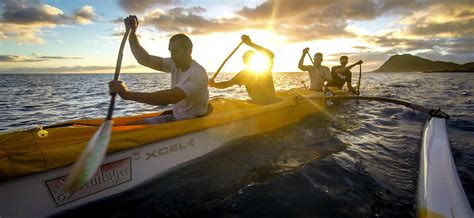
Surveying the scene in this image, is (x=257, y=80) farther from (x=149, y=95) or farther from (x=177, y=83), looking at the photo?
(x=149, y=95)

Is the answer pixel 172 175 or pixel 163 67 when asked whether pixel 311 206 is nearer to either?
pixel 172 175

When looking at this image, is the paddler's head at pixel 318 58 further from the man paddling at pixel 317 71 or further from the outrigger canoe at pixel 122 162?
the outrigger canoe at pixel 122 162

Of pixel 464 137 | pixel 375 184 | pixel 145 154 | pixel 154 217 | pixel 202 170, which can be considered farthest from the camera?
pixel 464 137

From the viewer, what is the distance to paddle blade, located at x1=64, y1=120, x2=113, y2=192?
261 centimetres

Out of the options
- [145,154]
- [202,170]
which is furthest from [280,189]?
[145,154]

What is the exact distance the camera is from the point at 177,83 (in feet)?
15.9

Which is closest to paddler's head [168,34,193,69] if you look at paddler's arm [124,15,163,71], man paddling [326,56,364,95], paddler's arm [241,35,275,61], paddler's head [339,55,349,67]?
paddler's arm [124,15,163,71]

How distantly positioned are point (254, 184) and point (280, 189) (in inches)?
16.7

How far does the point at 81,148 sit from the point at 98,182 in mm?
557

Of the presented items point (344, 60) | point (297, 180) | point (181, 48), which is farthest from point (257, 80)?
point (344, 60)

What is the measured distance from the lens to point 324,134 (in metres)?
7.47

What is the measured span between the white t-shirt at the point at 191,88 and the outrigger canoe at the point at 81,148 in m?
0.28

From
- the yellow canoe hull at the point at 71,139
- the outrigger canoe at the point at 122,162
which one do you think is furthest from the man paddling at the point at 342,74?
the yellow canoe hull at the point at 71,139

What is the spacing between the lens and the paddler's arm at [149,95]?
355 cm
